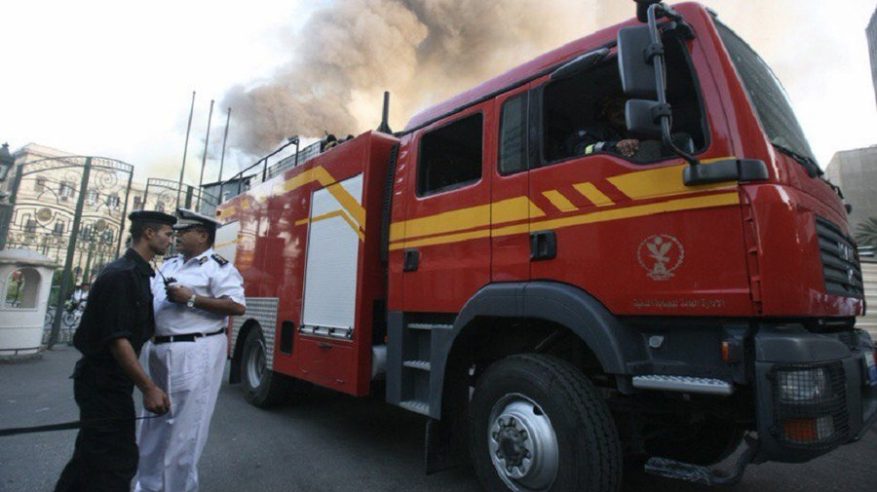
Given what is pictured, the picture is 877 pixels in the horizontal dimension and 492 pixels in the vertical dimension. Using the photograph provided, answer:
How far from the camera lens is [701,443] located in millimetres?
3172

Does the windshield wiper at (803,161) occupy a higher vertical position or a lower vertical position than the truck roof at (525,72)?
lower

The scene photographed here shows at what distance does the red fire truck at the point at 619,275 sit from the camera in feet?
6.59

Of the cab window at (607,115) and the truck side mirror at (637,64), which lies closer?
the truck side mirror at (637,64)

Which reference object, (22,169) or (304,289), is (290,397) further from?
(22,169)

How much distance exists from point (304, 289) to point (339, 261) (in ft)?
2.41

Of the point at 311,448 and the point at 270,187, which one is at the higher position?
the point at 270,187

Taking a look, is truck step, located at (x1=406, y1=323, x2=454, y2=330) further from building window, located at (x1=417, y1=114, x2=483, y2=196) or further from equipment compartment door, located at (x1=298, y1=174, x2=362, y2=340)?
building window, located at (x1=417, y1=114, x2=483, y2=196)

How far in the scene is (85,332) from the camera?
2.41 metres

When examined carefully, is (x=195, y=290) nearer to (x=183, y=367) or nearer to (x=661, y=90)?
(x=183, y=367)

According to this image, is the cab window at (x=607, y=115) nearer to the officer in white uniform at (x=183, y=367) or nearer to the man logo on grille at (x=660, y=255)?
the man logo on grille at (x=660, y=255)

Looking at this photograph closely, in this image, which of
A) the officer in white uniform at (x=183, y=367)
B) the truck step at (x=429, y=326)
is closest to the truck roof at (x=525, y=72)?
the truck step at (x=429, y=326)

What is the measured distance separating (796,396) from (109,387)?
3.14m

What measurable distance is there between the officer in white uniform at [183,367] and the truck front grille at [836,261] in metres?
3.24

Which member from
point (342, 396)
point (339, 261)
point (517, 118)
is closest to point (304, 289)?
point (339, 261)
